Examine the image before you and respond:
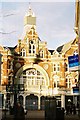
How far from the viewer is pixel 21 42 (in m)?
23.0

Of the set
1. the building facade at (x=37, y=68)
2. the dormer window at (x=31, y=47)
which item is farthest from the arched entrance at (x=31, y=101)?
the dormer window at (x=31, y=47)

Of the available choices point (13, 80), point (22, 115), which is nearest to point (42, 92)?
point (13, 80)

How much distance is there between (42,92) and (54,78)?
141 cm

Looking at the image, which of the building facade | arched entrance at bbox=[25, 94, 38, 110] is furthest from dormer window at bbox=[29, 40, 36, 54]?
arched entrance at bbox=[25, 94, 38, 110]

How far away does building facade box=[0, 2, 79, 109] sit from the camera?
862 inches

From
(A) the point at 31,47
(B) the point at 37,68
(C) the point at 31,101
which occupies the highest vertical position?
(A) the point at 31,47

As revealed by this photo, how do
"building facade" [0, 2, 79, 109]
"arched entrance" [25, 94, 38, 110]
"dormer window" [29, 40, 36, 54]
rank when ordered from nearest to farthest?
1. "building facade" [0, 2, 79, 109]
2. "arched entrance" [25, 94, 38, 110]
3. "dormer window" [29, 40, 36, 54]

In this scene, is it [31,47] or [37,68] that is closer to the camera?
[37,68]

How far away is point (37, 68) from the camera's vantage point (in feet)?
73.7

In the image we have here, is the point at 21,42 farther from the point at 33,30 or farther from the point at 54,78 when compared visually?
the point at 54,78

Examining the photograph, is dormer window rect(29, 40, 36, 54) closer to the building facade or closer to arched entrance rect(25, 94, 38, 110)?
the building facade

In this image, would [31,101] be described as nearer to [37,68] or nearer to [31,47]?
[37,68]

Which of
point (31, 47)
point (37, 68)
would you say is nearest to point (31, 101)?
point (37, 68)

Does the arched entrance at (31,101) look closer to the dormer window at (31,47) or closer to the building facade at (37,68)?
the building facade at (37,68)
